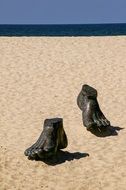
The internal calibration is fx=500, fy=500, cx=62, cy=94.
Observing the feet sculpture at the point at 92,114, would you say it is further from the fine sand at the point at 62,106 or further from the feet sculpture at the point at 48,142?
the feet sculpture at the point at 48,142

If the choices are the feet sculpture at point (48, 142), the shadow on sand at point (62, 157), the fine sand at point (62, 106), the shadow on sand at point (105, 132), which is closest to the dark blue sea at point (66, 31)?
the fine sand at point (62, 106)

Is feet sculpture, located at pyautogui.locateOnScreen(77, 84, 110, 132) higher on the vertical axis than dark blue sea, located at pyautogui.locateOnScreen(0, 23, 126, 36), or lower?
higher

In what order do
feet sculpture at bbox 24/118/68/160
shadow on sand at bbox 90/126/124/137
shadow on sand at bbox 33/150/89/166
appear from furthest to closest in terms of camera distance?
shadow on sand at bbox 90/126/124/137
shadow on sand at bbox 33/150/89/166
feet sculpture at bbox 24/118/68/160

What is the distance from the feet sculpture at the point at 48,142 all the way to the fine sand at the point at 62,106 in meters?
0.22

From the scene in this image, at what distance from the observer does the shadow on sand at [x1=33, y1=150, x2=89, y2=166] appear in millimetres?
10812

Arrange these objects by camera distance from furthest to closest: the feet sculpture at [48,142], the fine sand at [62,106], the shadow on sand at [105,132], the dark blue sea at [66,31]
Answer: the dark blue sea at [66,31], the shadow on sand at [105,132], the feet sculpture at [48,142], the fine sand at [62,106]

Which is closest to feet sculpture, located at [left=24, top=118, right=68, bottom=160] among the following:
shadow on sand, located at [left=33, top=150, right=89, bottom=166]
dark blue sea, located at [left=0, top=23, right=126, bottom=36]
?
shadow on sand, located at [left=33, top=150, right=89, bottom=166]

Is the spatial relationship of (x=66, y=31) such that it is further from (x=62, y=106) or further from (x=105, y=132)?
(x=105, y=132)

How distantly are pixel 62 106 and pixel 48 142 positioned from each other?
4.73m

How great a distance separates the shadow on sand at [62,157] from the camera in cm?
1081

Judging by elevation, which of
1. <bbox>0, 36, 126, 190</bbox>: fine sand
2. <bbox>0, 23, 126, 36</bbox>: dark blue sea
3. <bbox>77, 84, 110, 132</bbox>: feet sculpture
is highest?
<bbox>77, 84, 110, 132</bbox>: feet sculpture

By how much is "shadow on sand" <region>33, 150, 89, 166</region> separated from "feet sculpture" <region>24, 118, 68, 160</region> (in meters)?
0.15

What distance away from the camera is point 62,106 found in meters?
15.4

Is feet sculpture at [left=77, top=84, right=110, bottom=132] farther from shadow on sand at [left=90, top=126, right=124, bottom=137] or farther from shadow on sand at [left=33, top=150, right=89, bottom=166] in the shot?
shadow on sand at [left=33, top=150, right=89, bottom=166]
